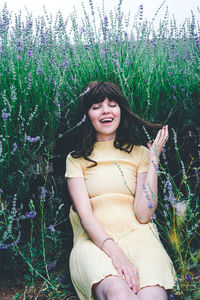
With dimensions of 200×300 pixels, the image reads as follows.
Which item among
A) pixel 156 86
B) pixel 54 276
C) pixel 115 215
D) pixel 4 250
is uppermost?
pixel 156 86

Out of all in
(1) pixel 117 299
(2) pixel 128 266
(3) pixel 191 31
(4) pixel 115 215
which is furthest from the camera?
(3) pixel 191 31

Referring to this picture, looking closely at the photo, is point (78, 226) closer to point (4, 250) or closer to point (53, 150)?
point (4, 250)

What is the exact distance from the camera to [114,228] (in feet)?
6.77

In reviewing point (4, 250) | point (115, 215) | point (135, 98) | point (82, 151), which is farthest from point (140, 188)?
point (4, 250)

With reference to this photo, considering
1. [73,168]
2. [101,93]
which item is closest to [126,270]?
[73,168]

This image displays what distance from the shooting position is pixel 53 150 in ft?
8.33

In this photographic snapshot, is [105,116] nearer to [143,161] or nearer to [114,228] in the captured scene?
[143,161]

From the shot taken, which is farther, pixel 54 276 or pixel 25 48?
pixel 25 48

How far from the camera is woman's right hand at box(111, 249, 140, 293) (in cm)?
170

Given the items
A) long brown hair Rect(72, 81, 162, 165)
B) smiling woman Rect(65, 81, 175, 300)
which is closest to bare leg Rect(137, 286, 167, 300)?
smiling woman Rect(65, 81, 175, 300)

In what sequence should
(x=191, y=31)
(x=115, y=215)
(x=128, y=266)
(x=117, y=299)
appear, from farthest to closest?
(x=191, y=31) → (x=115, y=215) → (x=128, y=266) → (x=117, y=299)

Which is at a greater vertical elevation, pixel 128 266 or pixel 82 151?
pixel 82 151

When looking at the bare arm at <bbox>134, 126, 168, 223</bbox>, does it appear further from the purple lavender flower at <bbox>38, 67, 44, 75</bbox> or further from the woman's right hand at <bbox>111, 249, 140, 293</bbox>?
the purple lavender flower at <bbox>38, 67, 44, 75</bbox>

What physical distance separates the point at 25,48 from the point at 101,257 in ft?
6.24
